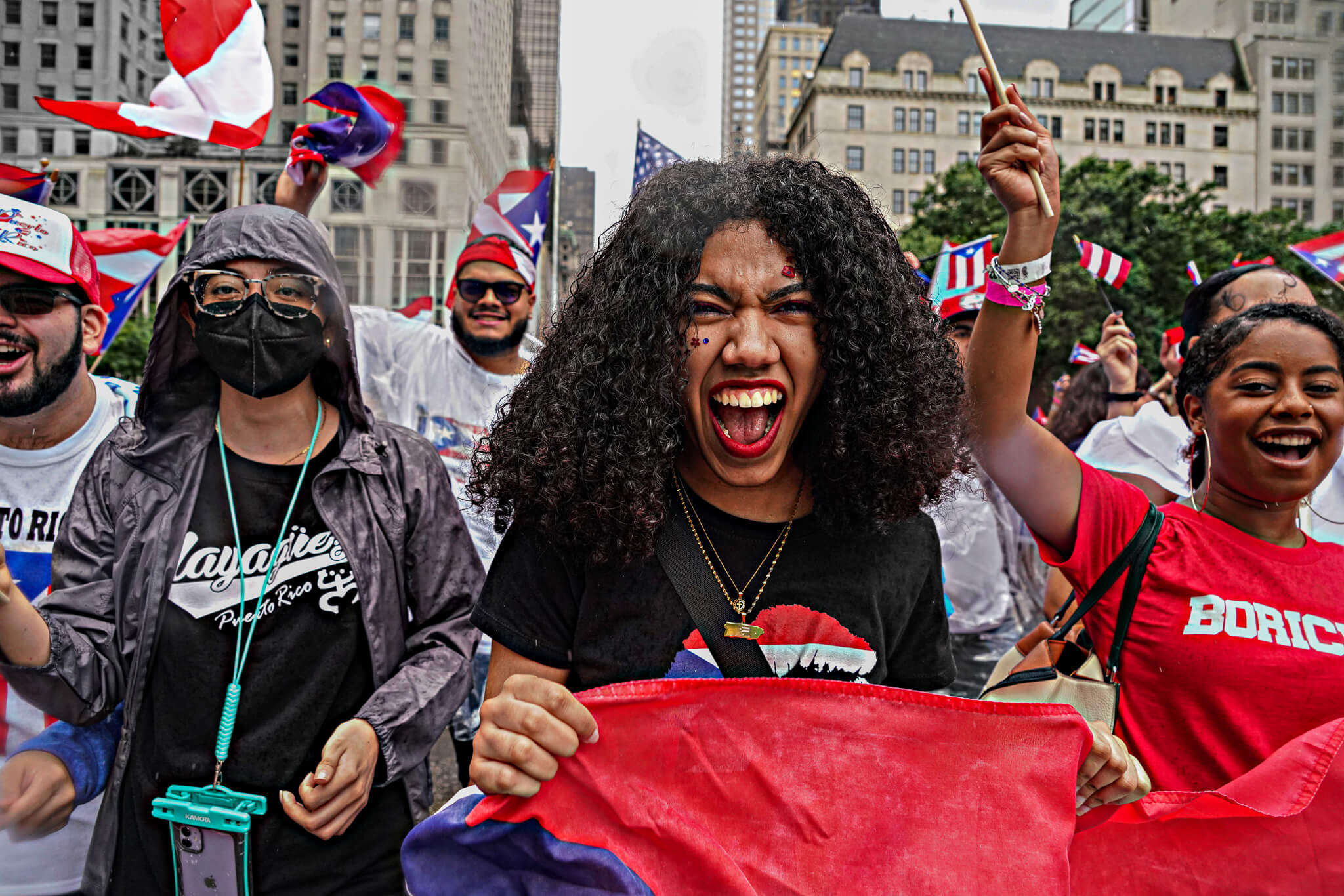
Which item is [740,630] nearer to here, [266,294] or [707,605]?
[707,605]

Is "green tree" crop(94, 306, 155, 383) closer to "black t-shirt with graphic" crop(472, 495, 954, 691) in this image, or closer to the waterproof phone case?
the waterproof phone case

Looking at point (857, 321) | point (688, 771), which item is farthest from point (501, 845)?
point (857, 321)

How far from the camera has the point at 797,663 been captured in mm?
1709

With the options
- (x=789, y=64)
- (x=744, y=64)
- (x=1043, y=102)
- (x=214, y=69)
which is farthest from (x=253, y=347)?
(x=789, y=64)

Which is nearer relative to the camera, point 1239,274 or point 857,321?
point 857,321

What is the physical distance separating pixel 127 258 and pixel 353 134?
165 cm

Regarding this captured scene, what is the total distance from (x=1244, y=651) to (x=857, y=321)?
1.07 meters

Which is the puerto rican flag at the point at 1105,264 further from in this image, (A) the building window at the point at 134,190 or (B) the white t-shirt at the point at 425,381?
(A) the building window at the point at 134,190

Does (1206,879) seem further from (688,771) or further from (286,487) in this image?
(286,487)

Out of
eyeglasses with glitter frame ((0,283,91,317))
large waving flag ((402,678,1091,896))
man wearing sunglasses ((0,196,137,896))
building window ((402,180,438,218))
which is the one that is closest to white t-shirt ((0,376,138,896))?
man wearing sunglasses ((0,196,137,896))

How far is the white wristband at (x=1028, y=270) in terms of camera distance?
1.93 m

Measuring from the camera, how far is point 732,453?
1731 millimetres

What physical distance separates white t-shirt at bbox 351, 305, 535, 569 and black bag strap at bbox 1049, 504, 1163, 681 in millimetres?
3041

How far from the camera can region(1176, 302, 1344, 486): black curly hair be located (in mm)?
2240
